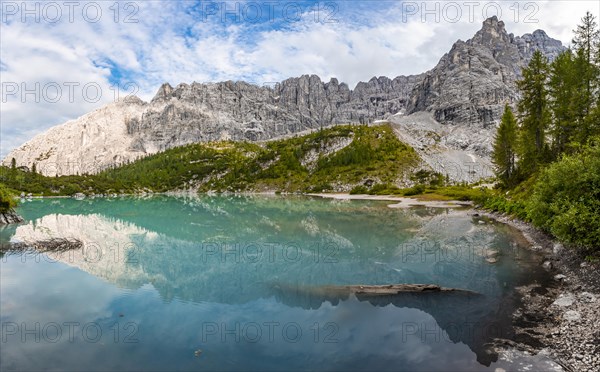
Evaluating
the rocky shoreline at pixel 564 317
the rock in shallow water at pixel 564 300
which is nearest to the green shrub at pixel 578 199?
the rocky shoreline at pixel 564 317

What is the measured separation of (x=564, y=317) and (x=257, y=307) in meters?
15.5

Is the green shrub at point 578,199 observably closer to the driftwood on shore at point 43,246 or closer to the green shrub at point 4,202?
the driftwood on shore at point 43,246

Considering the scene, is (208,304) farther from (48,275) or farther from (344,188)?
(344,188)

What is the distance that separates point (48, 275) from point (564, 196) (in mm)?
38305

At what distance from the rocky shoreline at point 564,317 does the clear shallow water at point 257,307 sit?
0.88 meters

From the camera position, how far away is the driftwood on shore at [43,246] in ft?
118

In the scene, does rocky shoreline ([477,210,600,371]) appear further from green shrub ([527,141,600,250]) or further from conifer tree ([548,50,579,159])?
conifer tree ([548,50,579,159])

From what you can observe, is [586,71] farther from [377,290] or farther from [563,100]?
[377,290]

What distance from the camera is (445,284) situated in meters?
23.7

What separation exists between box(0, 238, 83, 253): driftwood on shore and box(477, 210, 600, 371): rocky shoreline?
40258mm

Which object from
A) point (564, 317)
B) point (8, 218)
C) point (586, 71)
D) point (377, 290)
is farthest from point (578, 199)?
point (8, 218)

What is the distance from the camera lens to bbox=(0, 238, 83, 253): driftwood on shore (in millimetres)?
35853

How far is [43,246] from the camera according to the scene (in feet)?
123

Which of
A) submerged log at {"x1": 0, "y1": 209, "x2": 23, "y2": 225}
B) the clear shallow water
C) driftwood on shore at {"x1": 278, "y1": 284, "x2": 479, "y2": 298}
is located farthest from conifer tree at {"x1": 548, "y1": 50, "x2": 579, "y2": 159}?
submerged log at {"x1": 0, "y1": 209, "x2": 23, "y2": 225}
